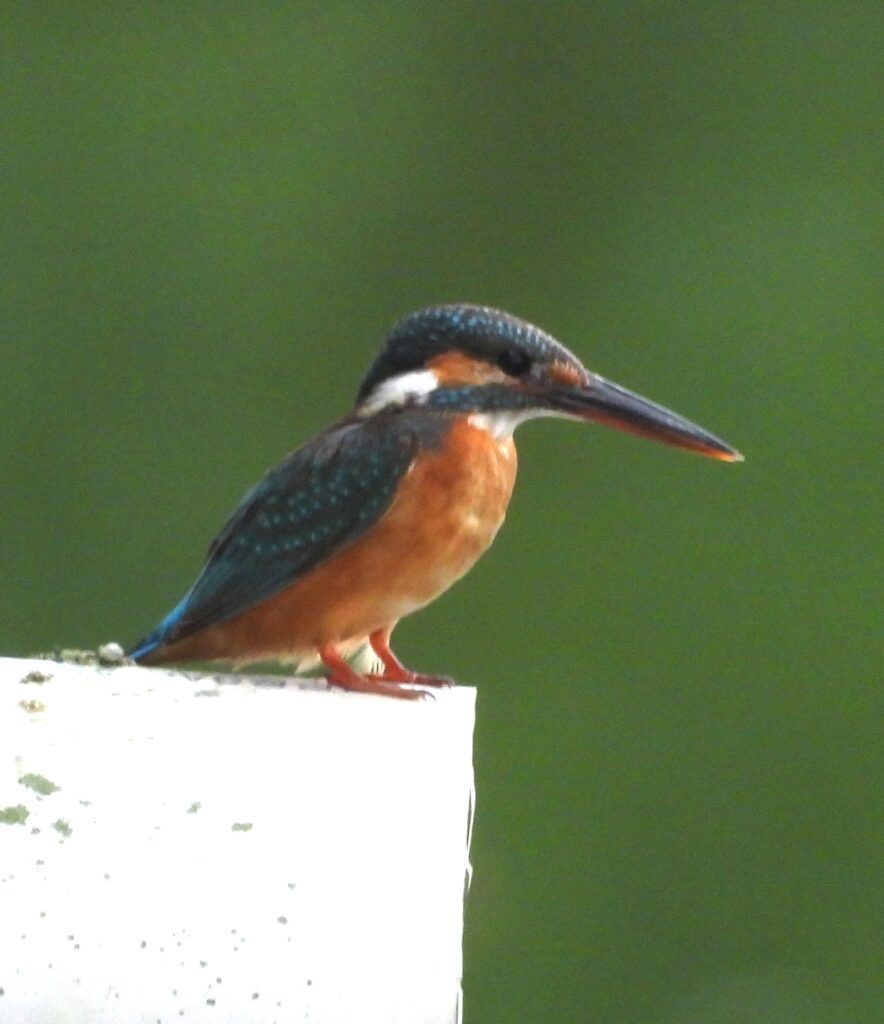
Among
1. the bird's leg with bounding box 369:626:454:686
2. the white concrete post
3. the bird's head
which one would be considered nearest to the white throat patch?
the bird's head

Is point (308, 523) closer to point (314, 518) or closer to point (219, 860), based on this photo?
point (314, 518)

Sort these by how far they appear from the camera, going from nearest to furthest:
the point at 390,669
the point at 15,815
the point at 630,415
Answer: the point at 15,815 < the point at 630,415 < the point at 390,669

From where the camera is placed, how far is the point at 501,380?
1.53 meters

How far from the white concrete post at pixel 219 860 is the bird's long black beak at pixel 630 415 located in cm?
46

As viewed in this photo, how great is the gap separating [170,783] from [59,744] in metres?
0.06

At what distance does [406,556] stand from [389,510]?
40 millimetres

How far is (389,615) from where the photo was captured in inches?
61.0

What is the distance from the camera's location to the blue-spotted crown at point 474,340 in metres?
1.50

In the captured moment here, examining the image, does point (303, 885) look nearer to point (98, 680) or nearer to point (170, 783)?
point (170, 783)

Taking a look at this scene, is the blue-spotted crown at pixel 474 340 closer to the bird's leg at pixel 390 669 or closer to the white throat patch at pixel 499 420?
the white throat patch at pixel 499 420

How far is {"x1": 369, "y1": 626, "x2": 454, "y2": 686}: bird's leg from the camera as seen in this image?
1.57 metres

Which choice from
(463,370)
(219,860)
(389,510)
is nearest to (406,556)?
(389,510)

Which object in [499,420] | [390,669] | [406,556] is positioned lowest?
[390,669]

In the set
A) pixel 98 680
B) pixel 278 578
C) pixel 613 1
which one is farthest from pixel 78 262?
pixel 98 680
